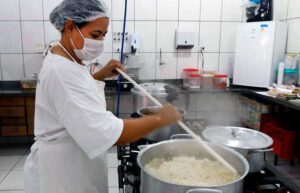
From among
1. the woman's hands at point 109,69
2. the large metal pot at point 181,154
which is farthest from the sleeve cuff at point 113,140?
the woman's hands at point 109,69

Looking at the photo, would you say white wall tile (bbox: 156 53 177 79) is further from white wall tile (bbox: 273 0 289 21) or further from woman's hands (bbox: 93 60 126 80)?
woman's hands (bbox: 93 60 126 80)

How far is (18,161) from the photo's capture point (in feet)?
9.32

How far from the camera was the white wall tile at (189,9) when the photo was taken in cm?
317

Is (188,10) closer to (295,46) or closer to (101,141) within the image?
(295,46)

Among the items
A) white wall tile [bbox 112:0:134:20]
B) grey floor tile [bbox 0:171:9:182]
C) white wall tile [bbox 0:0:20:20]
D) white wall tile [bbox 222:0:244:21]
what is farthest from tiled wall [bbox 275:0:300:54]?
grey floor tile [bbox 0:171:9:182]

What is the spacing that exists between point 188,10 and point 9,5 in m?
2.09

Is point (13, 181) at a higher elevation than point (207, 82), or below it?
below

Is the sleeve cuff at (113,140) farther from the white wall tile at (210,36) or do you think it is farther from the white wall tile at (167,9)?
the white wall tile at (210,36)

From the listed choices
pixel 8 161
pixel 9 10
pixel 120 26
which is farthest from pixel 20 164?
pixel 120 26

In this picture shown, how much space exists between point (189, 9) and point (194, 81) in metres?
0.90

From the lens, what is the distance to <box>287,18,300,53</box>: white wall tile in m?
2.80

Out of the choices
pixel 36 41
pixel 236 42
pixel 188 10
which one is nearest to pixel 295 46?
pixel 236 42

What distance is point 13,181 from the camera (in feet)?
8.02

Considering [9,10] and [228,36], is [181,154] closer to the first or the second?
[228,36]
